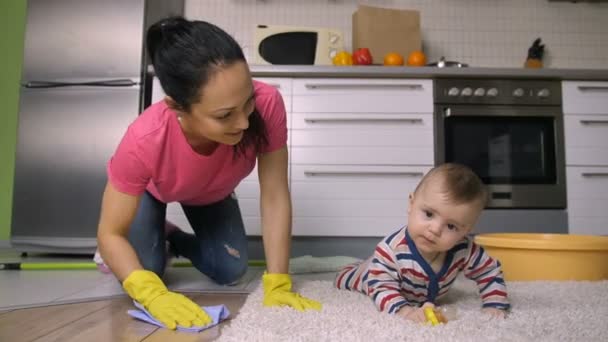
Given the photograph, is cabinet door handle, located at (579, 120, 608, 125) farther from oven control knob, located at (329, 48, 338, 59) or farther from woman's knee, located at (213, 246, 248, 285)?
woman's knee, located at (213, 246, 248, 285)

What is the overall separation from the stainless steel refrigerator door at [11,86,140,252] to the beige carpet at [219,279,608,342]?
4.33ft

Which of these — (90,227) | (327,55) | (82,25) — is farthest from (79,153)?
(327,55)

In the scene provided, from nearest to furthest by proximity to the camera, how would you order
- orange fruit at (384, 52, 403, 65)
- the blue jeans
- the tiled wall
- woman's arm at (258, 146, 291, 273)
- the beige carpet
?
the beige carpet → woman's arm at (258, 146, 291, 273) → the blue jeans → orange fruit at (384, 52, 403, 65) → the tiled wall

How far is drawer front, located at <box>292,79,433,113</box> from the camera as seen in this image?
2.09m

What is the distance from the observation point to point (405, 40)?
233 centimetres

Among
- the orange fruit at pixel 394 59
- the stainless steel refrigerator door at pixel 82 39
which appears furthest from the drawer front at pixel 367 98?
the stainless steel refrigerator door at pixel 82 39

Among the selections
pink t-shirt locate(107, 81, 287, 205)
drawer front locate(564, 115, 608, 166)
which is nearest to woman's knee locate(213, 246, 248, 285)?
pink t-shirt locate(107, 81, 287, 205)

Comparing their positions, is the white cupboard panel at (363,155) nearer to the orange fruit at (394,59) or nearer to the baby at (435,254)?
the orange fruit at (394,59)

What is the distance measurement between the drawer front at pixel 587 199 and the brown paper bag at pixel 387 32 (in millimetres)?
997

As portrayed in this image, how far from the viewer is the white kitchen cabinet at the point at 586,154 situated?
207cm

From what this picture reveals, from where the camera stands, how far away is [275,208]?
112cm

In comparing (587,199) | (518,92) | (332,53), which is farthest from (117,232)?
(587,199)

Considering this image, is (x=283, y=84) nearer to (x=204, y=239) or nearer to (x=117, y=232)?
(x=204, y=239)

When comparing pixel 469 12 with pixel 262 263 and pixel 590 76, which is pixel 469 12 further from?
pixel 262 263
